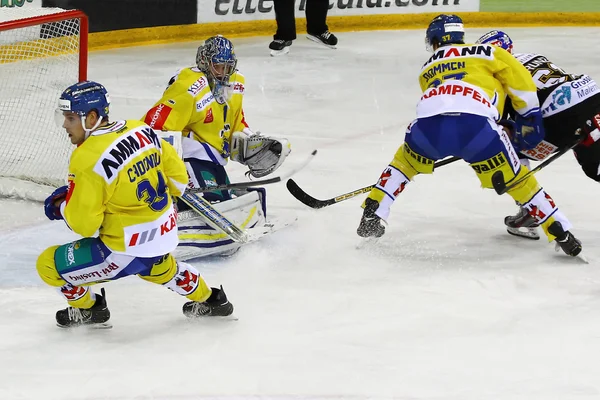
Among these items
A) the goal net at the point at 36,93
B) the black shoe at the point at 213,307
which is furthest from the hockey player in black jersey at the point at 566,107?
the goal net at the point at 36,93

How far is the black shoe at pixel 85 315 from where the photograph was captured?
3.14 metres

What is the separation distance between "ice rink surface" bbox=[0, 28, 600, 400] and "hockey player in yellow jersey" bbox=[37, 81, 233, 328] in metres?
0.19

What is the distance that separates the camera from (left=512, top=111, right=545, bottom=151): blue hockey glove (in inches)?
156

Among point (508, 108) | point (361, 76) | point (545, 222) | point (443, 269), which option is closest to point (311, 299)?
point (443, 269)

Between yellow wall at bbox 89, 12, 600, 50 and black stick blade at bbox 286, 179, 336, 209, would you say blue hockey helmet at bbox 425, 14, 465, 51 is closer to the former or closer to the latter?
black stick blade at bbox 286, 179, 336, 209

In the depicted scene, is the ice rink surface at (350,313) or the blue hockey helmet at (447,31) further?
the blue hockey helmet at (447,31)

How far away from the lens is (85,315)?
3135mm

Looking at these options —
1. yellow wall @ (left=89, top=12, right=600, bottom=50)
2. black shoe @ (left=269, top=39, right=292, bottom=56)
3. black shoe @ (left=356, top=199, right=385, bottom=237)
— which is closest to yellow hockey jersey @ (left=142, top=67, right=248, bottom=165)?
black shoe @ (left=356, top=199, right=385, bottom=237)

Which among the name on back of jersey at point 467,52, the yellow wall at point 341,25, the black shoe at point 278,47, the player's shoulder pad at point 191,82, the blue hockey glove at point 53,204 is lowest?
the yellow wall at point 341,25

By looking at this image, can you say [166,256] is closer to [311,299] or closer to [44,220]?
[311,299]

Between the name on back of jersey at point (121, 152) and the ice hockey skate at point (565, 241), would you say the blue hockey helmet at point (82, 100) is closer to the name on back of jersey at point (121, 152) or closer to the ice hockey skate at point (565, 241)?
the name on back of jersey at point (121, 152)

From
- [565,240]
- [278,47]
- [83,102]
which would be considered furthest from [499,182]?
[278,47]

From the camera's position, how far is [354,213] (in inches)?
178

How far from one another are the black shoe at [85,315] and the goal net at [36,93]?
1.44 meters
